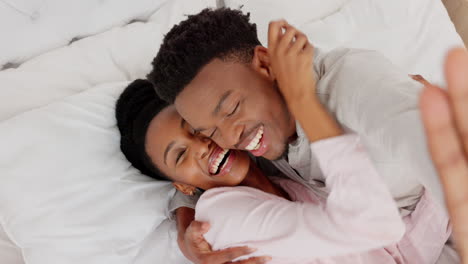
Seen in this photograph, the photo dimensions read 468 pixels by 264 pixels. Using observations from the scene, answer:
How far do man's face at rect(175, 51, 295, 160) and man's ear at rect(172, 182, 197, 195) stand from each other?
0.25 metres

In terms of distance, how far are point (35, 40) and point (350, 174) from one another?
3.57 ft

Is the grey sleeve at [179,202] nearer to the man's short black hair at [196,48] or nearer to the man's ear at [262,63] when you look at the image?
the man's short black hair at [196,48]

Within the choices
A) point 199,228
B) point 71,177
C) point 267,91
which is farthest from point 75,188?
point 267,91

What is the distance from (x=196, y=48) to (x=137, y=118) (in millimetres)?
331

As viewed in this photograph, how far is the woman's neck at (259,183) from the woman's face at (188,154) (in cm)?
6

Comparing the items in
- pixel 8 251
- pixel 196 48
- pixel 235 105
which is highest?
pixel 196 48

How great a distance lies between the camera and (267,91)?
0.88 m

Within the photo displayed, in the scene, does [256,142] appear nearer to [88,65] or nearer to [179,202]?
[179,202]

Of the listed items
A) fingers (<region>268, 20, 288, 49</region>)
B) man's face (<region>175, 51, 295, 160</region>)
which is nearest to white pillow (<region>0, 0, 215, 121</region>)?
man's face (<region>175, 51, 295, 160</region>)

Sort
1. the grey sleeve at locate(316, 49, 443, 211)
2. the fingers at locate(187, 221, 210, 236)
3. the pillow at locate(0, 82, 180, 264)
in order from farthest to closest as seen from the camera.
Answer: the pillow at locate(0, 82, 180, 264), the fingers at locate(187, 221, 210, 236), the grey sleeve at locate(316, 49, 443, 211)

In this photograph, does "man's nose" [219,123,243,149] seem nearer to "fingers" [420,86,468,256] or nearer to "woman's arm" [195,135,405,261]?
"woman's arm" [195,135,405,261]

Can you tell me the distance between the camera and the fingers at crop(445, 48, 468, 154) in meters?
0.44

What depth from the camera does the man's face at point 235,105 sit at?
33.3 inches

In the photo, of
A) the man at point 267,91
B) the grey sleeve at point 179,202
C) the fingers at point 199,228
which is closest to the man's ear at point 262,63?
the man at point 267,91
